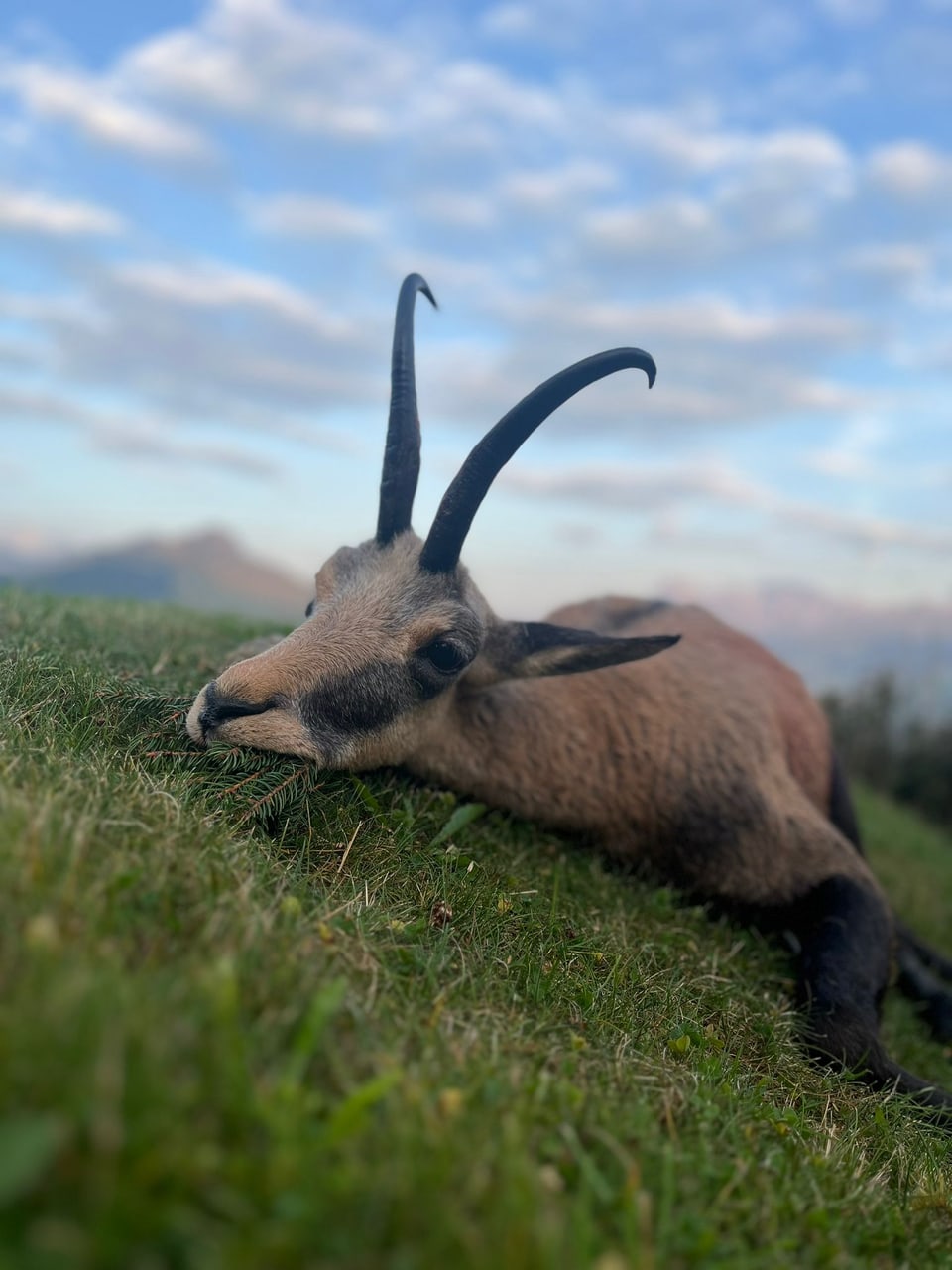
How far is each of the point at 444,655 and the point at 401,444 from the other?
1176mm

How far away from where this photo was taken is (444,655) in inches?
183

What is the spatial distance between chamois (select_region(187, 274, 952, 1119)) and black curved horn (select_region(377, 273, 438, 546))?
1cm

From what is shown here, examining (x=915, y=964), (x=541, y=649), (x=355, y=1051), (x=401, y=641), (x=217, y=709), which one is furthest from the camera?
(x=915, y=964)

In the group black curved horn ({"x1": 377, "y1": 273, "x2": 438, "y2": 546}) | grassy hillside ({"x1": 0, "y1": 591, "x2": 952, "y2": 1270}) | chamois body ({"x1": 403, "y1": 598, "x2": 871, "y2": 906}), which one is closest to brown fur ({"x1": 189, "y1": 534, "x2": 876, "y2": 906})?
chamois body ({"x1": 403, "y1": 598, "x2": 871, "y2": 906})

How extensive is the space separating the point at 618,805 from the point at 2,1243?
14.4 feet

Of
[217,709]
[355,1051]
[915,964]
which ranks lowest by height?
[915,964]

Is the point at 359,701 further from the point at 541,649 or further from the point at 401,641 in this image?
the point at 541,649

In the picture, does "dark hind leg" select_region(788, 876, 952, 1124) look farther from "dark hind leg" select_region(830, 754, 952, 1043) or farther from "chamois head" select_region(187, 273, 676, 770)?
"chamois head" select_region(187, 273, 676, 770)

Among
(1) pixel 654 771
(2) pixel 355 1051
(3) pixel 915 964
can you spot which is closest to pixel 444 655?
(1) pixel 654 771

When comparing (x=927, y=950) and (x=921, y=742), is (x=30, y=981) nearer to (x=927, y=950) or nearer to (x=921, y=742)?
(x=927, y=950)

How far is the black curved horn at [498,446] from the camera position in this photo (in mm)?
4477

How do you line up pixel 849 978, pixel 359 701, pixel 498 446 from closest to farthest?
pixel 359 701 → pixel 498 446 → pixel 849 978

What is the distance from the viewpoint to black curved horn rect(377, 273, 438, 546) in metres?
4.98

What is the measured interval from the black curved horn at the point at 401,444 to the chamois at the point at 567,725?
0.01m
